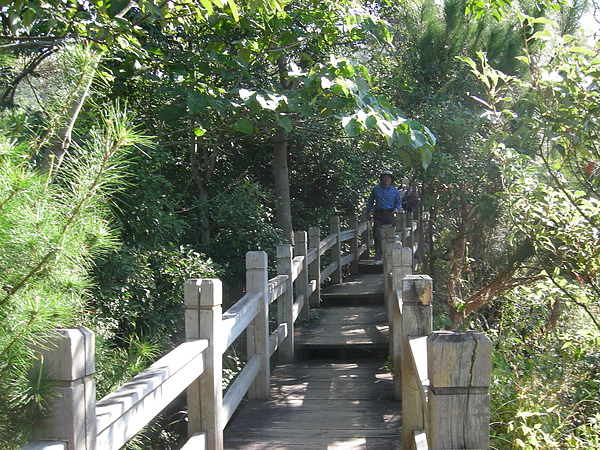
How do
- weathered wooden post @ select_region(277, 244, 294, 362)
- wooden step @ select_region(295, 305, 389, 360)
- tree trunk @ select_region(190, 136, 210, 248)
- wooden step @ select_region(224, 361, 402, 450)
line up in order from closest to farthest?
wooden step @ select_region(224, 361, 402, 450) < weathered wooden post @ select_region(277, 244, 294, 362) < wooden step @ select_region(295, 305, 389, 360) < tree trunk @ select_region(190, 136, 210, 248)

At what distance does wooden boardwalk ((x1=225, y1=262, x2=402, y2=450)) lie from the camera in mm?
4270

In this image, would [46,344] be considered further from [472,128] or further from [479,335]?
[472,128]

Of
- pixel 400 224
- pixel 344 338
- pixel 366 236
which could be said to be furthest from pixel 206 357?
pixel 366 236

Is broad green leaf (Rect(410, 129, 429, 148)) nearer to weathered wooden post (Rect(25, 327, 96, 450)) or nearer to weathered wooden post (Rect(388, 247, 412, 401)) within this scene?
weathered wooden post (Rect(388, 247, 412, 401))

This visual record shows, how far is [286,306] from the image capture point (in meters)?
6.66

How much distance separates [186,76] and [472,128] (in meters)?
4.55

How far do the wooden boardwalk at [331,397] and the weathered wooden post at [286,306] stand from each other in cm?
17

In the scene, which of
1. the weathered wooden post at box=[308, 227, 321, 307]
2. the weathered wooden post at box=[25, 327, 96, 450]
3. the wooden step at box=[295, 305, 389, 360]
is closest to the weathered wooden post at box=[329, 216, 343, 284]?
the weathered wooden post at box=[308, 227, 321, 307]

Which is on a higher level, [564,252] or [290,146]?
[290,146]

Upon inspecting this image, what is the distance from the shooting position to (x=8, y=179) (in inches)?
58.8

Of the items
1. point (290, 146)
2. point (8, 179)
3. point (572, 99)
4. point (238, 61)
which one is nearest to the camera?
point (8, 179)

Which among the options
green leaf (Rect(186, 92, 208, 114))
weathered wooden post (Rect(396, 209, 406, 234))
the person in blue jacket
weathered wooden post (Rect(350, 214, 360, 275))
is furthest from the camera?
weathered wooden post (Rect(350, 214, 360, 275))

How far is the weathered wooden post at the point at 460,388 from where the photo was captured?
6.40 feet

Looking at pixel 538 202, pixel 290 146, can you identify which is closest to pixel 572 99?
pixel 538 202
